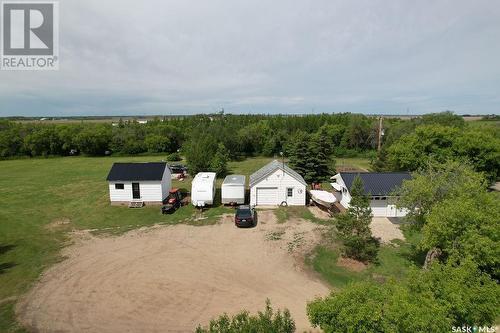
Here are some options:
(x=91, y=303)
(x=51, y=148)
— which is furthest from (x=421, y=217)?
(x=51, y=148)

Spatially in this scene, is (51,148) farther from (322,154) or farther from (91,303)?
(91,303)

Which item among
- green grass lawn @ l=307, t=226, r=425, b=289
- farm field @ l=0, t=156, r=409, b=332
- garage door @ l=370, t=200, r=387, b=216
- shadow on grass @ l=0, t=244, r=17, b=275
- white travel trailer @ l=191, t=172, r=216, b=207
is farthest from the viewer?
white travel trailer @ l=191, t=172, r=216, b=207

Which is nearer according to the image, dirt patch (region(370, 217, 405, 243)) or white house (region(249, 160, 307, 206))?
dirt patch (region(370, 217, 405, 243))

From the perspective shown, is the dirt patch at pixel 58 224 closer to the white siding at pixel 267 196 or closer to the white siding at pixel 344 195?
the white siding at pixel 267 196

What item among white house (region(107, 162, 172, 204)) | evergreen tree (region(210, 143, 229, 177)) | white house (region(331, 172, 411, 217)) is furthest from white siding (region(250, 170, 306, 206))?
evergreen tree (region(210, 143, 229, 177))

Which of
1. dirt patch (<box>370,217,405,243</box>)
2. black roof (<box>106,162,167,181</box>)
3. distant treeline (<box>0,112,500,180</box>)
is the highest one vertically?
distant treeline (<box>0,112,500,180</box>)

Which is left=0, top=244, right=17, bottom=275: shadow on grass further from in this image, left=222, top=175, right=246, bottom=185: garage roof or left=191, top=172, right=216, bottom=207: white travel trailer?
left=222, top=175, right=246, bottom=185: garage roof
